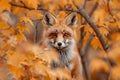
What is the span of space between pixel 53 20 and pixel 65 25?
34 centimetres

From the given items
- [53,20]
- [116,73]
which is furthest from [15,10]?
[116,73]

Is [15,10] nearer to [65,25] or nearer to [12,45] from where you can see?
[65,25]

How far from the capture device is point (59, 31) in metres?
9.82

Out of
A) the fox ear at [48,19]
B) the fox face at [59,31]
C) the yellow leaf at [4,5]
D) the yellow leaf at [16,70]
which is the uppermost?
the yellow leaf at [4,5]

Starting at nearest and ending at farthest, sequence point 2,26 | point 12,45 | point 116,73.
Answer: point 116,73 → point 12,45 → point 2,26

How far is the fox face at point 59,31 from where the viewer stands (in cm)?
974

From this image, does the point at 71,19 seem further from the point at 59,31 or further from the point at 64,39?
the point at 64,39

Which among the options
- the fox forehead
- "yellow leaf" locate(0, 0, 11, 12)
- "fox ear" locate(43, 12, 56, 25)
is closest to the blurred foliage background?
"yellow leaf" locate(0, 0, 11, 12)

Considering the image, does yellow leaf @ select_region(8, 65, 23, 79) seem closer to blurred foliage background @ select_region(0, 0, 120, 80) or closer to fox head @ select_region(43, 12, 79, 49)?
blurred foliage background @ select_region(0, 0, 120, 80)

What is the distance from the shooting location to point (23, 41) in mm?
9578

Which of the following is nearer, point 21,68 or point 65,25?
point 21,68

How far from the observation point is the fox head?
32.0 feet

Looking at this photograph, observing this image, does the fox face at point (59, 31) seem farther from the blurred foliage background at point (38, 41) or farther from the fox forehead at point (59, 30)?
the blurred foliage background at point (38, 41)

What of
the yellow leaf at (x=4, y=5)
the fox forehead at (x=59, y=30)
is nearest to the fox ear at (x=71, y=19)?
the fox forehead at (x=59, y=30)
